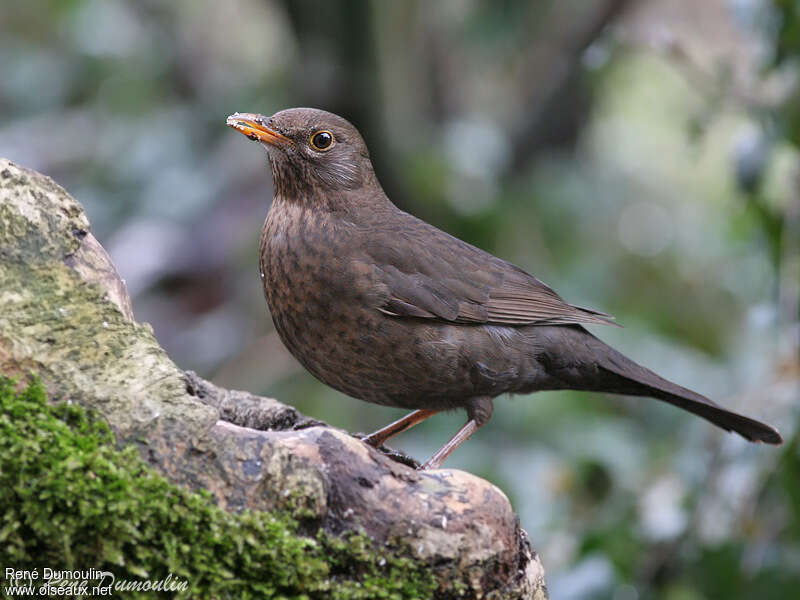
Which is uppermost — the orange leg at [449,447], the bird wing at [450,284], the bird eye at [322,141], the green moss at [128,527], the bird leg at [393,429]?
the bird eye at [322,141]

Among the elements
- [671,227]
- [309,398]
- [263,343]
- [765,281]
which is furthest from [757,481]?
[671,227]

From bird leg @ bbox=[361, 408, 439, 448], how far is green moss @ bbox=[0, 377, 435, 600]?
1362 mm

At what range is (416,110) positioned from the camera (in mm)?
8750

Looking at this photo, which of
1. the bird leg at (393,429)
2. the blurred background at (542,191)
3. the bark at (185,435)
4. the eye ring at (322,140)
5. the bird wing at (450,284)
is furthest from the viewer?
the blurred background at (542,191)

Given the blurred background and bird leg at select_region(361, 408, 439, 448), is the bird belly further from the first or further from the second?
the blurred background

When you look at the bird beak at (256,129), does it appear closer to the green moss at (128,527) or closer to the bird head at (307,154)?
the bird head at (307,154)

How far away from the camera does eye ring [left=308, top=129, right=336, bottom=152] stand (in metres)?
4.19

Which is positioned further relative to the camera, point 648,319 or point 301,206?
point 648,319

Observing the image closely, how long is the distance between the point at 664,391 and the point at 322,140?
1.86 metres

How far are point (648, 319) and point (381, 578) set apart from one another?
175 inches

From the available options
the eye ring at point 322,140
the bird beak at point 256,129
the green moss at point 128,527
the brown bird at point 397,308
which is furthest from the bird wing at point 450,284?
the green moss at point 128,527

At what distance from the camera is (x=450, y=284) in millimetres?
4117

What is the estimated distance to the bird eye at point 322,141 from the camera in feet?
13.8

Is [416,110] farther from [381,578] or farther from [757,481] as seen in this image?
[381,578]
